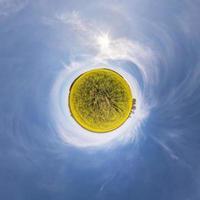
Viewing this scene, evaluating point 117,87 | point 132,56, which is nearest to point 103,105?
point 117,87

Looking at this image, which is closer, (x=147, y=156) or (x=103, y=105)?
(x=147, y=156)

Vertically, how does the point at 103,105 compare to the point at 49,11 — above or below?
below

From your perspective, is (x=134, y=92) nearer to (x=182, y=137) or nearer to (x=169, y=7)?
(x=182, y=137)

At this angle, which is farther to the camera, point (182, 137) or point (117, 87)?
point (117, 87)

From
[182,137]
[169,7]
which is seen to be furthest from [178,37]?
[182,137]

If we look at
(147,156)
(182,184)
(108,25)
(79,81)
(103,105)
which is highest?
(108,25)

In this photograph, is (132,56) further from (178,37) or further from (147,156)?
(147,156)
